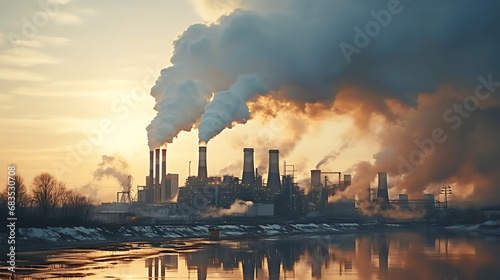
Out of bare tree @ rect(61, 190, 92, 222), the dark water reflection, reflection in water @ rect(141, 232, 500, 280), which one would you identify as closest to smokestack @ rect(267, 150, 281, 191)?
bare tree @ rect(61, 190, 92, 222)

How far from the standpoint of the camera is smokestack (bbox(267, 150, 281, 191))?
182250 millimetres

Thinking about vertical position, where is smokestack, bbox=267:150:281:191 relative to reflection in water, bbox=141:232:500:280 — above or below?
above

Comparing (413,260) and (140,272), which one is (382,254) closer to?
(413,260)

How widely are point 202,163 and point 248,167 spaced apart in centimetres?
2501

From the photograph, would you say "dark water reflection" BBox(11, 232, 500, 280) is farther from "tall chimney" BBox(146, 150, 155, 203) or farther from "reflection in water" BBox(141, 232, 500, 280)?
"tall chimney" BBox(146, 150, 155, 203)

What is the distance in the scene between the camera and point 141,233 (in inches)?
4301

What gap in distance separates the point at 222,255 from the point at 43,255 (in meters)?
18.2

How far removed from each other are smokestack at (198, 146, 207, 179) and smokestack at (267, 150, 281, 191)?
91.8 ft

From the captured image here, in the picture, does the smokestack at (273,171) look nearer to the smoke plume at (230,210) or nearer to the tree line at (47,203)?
the smoke plume at (230,210)

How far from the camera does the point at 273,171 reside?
183500 millimetres

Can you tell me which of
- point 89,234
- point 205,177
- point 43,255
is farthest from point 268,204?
point 43,255

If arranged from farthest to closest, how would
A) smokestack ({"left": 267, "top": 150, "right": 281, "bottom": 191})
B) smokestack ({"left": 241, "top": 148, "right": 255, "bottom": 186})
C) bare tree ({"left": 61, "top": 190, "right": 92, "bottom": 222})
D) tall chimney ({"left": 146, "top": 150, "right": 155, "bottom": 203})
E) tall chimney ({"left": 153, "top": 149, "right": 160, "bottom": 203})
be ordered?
smokestack ({"left": 267, "top": 150, "right": 281, "bottom": 191})
smokestack ({"left": 241, "top": 148, "right": 255, "bottom": 186})
tall chimney ({"left": 146, "top": 150, "right": 155, "bottom": 203})
tall chimney ({"left": 153, "top": 149, "right": 160, "bottom": 203})
bare tree ({"left": 61, "top": 190, "right": 92, "bottom": 222})

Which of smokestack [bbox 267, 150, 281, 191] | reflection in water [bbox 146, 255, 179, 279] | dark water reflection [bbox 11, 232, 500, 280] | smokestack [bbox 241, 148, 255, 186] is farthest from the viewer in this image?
smokestack [bbox 267, 150, 281, 191]

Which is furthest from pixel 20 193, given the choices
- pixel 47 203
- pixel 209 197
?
pixel 209 197
